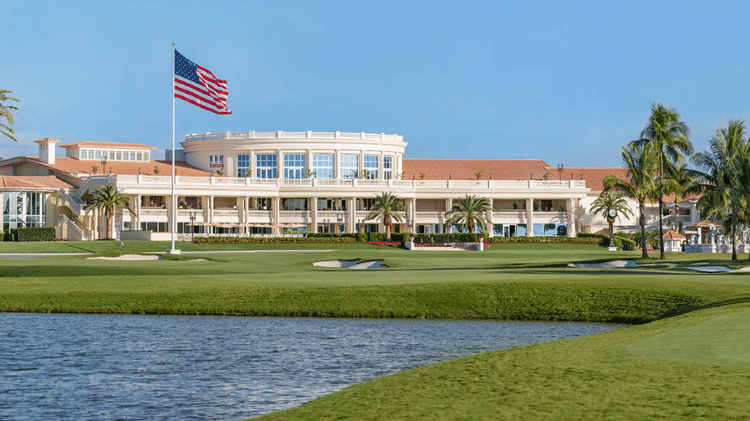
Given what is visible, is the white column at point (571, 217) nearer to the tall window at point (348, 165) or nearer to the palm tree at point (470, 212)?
the palm tree at point (470, 212)

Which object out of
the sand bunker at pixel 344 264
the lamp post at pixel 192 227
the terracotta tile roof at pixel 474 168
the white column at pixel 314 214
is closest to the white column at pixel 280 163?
the white column at pixel 314 214

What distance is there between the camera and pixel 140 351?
20.1m

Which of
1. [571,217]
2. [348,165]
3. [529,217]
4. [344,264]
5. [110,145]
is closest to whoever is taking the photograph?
[344,264]

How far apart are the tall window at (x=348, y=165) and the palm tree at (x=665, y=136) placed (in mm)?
51334

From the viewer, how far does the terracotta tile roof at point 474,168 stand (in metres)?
123

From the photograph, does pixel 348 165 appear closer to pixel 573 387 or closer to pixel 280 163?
pixel 280 163

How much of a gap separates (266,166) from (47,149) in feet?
86.5

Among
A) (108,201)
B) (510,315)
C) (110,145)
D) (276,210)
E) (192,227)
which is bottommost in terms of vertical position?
(510,315)

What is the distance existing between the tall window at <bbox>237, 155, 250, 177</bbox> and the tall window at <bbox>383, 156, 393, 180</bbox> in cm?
1751

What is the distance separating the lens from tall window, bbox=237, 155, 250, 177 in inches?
4557

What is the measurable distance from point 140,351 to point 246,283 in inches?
528

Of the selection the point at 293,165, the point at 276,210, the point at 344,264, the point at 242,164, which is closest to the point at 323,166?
the point at 293,165

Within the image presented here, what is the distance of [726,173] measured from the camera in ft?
198

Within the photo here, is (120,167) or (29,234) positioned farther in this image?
(120,167)
